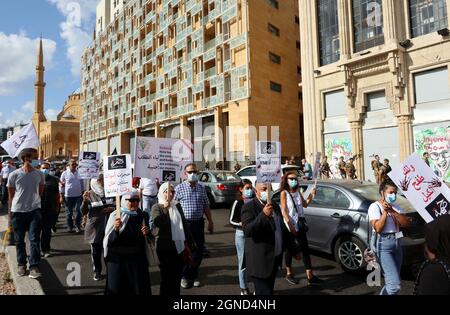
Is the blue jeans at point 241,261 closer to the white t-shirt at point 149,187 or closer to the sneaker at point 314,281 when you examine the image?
the sneaker at point 314,281

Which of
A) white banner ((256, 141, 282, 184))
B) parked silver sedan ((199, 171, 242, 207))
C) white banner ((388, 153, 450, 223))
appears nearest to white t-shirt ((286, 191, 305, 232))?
white banner ((256, 141, 282, 184))

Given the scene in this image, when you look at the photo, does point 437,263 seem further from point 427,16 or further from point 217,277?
point 427,16

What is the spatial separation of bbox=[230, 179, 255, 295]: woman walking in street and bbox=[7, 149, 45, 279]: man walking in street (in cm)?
322

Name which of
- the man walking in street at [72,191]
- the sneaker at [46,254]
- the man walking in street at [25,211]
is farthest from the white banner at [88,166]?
the man walking in street at [25,211]

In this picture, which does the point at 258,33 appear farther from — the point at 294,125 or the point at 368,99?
the point at 368,99

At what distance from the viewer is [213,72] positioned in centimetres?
3266

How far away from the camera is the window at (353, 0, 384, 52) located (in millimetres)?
19312

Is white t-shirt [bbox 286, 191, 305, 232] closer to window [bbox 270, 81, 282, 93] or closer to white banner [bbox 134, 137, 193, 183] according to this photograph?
white banner [bbox 134, 137, 193, 183]

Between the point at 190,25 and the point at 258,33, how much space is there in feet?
30.6

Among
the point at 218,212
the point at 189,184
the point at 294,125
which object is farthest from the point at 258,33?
the point at 189,184

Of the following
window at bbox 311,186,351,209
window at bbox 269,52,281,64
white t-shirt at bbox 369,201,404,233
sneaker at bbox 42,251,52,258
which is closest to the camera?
white t-shirt at bbox 369,201,404,233

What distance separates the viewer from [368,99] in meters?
20.1

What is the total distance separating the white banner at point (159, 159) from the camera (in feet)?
17.9

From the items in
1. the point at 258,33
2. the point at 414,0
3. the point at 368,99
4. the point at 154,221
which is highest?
the point at 258,33
